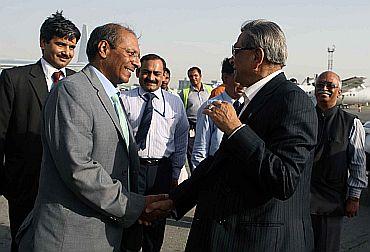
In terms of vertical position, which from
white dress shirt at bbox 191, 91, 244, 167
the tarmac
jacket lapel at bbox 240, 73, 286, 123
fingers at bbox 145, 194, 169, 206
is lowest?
the tarmac

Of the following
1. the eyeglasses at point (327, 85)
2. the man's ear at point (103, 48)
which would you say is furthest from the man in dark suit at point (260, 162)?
the eyeglasses at point (327, 85)

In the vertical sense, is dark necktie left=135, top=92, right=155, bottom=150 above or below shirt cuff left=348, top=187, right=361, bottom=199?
above

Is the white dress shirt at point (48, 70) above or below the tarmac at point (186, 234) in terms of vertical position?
above

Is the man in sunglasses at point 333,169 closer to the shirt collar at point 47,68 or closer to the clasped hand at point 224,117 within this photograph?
the clasped hand at point 224,117

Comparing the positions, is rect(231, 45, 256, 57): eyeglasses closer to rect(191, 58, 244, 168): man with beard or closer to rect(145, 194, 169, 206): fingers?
rect(145, 194, 169, 206): fingers

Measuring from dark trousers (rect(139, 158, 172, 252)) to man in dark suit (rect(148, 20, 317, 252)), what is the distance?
69.4 inches

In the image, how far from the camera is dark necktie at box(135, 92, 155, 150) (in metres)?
4.18

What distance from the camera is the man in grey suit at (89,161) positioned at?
2207mm

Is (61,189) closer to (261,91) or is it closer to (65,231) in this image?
(65,231)

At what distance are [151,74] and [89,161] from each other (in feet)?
7.14

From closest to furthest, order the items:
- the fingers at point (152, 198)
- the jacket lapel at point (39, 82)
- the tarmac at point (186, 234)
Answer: the fingers at point (152, 198)
the jacket lapel at point (39, 82)
the tarmac at point (186, 234)

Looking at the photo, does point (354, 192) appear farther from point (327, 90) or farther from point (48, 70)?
point (48, 70)

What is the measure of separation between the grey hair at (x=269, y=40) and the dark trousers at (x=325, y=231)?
2.03 metres

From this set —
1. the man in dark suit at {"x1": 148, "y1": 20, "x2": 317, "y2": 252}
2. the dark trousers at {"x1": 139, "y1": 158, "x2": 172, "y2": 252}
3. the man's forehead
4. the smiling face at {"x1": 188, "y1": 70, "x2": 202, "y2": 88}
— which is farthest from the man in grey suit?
the smiling face at {"x1": 188, "y1": 70, "x2": 202, "y2": 88}
